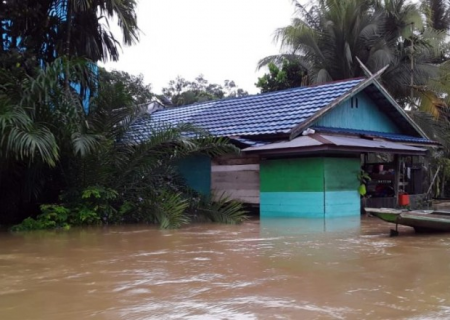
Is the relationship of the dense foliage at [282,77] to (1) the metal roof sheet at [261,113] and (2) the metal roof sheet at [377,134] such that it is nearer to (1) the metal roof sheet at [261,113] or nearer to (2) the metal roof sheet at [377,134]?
(1) the metal roof sheet at [261,113]

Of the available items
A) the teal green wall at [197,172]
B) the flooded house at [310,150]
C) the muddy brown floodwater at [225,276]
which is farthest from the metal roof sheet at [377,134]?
the muddy brown floodwater at [225,276]

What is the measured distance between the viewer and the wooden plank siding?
1305cm

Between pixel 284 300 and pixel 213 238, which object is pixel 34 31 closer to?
pixel 213 238

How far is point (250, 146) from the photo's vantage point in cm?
1255

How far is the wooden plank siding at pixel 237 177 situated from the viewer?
13055 millimetres

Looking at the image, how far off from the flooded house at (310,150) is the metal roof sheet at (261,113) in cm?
3

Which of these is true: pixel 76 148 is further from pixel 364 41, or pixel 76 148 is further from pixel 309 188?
pixel 364 41

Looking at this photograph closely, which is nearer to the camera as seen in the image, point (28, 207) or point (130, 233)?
point (130, 233)

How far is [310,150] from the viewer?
37.1ft

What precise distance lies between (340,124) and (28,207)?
8507 millimetres

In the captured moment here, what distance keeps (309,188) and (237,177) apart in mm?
2242

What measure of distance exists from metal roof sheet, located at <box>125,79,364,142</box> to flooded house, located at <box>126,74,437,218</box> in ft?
0.09

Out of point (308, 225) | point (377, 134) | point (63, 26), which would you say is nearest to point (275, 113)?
point (377, 134)

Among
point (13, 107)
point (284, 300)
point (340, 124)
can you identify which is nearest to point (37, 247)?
point (13, 107)
